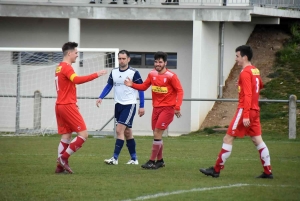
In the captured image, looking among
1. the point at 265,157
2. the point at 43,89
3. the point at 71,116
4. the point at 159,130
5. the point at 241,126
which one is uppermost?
the point at 43,89

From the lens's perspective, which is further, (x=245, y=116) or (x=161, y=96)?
(x=161, y=96)

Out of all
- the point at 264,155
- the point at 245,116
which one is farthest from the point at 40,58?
the point at 245,116

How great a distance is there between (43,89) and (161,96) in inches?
472

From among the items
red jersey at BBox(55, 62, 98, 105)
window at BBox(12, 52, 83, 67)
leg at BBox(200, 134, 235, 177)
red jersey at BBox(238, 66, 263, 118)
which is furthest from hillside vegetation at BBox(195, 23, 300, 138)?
red jersey at BBox(55, 62, 98, 105)

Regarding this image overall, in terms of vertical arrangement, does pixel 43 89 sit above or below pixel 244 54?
below

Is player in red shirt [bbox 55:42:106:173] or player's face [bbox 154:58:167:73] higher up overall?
player's face [bbox 154:58:167:73]

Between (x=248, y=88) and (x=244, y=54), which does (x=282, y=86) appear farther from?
(x=248, y=88)

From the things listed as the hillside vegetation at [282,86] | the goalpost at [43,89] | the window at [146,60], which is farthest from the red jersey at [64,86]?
the window at [146,60]

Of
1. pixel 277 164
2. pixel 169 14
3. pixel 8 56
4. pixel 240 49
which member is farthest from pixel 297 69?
pixel 240 49

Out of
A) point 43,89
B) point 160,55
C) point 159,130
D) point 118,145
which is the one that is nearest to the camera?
point 160,55

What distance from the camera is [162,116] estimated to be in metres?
12.7

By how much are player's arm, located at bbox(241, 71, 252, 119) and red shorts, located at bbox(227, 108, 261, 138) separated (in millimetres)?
167

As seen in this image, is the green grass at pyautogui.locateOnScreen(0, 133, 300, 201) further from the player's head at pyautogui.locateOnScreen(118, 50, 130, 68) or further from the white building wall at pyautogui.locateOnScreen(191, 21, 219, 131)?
the white building wall at pyautogui.locateOnScreen(191, 21, 219, 131)

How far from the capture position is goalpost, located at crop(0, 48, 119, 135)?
22562 mm
